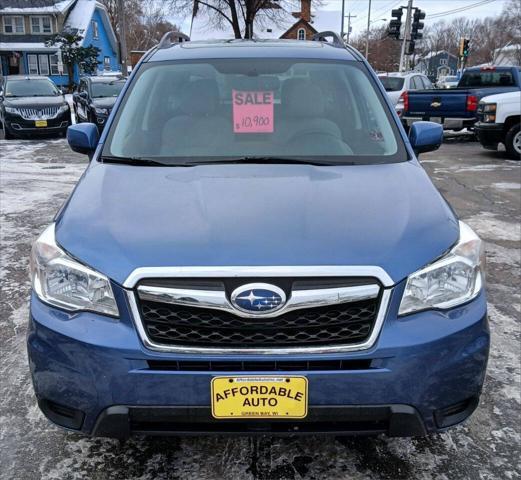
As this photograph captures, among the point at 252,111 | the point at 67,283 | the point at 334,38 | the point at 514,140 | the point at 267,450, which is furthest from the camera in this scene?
the point at 514,140

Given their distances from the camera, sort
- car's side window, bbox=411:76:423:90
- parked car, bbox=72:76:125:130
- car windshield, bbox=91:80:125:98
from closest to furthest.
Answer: parked car, bbox=72:76:125:130
car's side window, bbox=411:76:423:90
car windshield, bbox=91:80:125:98

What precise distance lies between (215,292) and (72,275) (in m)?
0.56

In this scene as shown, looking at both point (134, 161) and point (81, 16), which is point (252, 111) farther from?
point (81, 16)

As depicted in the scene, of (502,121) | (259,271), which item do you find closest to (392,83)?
(502,121)

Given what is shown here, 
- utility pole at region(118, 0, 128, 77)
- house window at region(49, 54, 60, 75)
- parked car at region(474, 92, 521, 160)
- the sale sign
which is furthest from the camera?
house window at region(49, 54, 60, 75)

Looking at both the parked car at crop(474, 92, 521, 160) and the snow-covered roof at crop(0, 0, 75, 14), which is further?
the snow-covered roof at crop(0, 0, 75, 14)

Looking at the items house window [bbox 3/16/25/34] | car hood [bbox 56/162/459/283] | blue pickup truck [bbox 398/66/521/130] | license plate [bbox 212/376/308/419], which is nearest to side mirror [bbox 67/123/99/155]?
car hood [bbox 56/162/459/283]

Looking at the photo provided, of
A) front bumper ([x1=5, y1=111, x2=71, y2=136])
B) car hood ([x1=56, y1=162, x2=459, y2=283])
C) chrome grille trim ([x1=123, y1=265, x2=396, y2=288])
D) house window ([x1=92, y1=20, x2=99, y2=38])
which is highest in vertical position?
house window ([x1=92, y1=20, x2=99, y2=38])

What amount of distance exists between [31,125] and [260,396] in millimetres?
14704

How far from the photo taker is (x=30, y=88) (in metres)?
16.4

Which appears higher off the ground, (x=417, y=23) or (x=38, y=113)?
(x=417, y=23)

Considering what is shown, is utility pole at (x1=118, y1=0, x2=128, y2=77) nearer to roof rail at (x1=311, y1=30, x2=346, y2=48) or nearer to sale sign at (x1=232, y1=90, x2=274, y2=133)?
roof rail at (x1=311, y1=30, x2=346, y2=48)

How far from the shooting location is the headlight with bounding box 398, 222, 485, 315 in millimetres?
2105

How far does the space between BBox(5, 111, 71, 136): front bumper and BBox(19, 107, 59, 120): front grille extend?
94 millimetres
